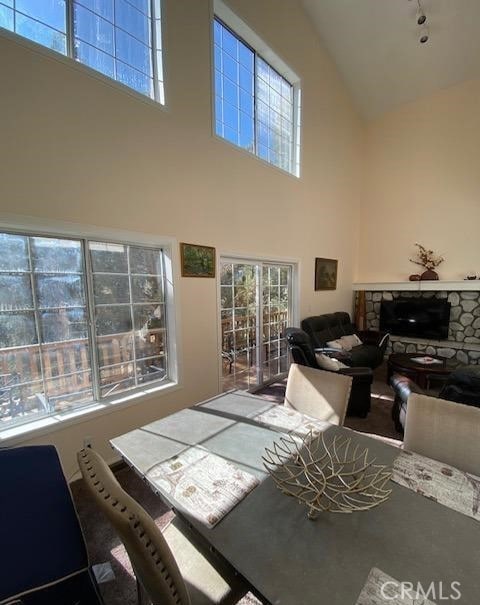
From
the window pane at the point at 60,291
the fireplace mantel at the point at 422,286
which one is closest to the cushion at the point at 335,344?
the fireplace mantel at the point at 422,286

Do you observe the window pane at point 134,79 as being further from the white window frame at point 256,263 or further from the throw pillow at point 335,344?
the throw pillow at point 335,344

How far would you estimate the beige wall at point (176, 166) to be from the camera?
1.82 m

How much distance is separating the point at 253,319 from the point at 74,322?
2.25m

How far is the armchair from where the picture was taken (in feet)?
9.66

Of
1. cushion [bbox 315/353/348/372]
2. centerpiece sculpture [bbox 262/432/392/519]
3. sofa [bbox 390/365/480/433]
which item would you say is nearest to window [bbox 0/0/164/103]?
centerpiece sculpture [bbox 262/432/392/519]

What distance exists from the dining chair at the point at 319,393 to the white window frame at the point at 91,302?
1348mm

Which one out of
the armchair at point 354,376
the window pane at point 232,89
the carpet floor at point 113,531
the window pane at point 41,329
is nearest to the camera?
the carpet floor at point 113,531

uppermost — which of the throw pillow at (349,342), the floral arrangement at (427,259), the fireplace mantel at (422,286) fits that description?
the floral arrangement at (427,259)

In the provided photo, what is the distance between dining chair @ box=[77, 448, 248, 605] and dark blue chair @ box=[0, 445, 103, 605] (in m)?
0.32

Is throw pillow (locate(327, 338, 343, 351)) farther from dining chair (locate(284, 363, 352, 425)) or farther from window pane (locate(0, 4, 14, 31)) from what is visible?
window pane (locate(0, 4, 14, 31))

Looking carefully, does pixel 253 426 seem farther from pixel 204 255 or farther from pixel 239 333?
pixel 239 333

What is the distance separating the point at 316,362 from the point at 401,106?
544 centimetres

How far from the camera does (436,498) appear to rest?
3.19 feet

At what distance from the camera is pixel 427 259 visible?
5.14 m
